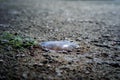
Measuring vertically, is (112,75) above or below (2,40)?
below

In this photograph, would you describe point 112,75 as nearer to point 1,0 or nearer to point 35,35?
point 35,35

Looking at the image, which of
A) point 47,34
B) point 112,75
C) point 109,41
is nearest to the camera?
point 112,75

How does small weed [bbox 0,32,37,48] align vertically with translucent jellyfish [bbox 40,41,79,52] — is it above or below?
above

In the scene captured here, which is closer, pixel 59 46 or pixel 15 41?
pixel 59 46

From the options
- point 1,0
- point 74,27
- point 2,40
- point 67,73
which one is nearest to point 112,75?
point 67,73

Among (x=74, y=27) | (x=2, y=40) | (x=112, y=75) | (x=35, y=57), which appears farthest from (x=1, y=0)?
(x=112, y=75)

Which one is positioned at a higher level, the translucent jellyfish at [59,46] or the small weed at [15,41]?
the small weed at [15,41]

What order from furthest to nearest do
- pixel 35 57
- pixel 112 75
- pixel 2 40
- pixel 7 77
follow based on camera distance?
pixel 2 40 → pixel 35 57 → pixel 112 75 → pixel 7 77

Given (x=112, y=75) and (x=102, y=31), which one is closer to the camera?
(x=112, y=75)

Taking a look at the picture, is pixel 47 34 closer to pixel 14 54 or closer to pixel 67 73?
pixel 14 54

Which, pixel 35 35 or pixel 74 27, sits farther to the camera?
pixel 74 27
